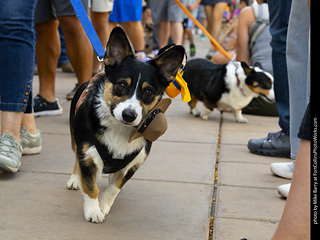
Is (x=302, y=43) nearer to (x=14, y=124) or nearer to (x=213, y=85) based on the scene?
(x=14, y=124)

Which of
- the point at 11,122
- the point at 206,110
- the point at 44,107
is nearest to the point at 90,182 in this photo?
the point at 11,122

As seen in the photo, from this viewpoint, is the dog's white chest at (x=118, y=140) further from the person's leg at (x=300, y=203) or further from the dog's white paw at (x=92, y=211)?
the person's leg at (x=300, y=203)

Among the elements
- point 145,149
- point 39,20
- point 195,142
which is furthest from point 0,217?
point 39,20

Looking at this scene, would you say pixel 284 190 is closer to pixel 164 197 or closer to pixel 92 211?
pixel 164 197

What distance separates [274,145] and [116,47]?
2202 millimetres

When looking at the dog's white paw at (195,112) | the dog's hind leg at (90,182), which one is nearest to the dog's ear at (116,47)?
the dog's hind leg at (90,182)

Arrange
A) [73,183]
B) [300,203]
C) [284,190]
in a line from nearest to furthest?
[300,203] < [284,190] < [73,183]

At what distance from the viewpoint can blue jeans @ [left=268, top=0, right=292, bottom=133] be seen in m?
4.40

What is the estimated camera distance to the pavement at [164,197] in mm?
2971

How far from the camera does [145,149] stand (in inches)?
129

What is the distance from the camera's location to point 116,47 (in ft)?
10.2

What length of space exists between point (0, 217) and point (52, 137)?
2.07 meters

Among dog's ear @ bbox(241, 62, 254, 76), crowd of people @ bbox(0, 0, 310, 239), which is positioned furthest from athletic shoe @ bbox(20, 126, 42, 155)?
dog's ear @ bbox(241, 62, 254, 76)

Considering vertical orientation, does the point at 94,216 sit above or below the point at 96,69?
above
